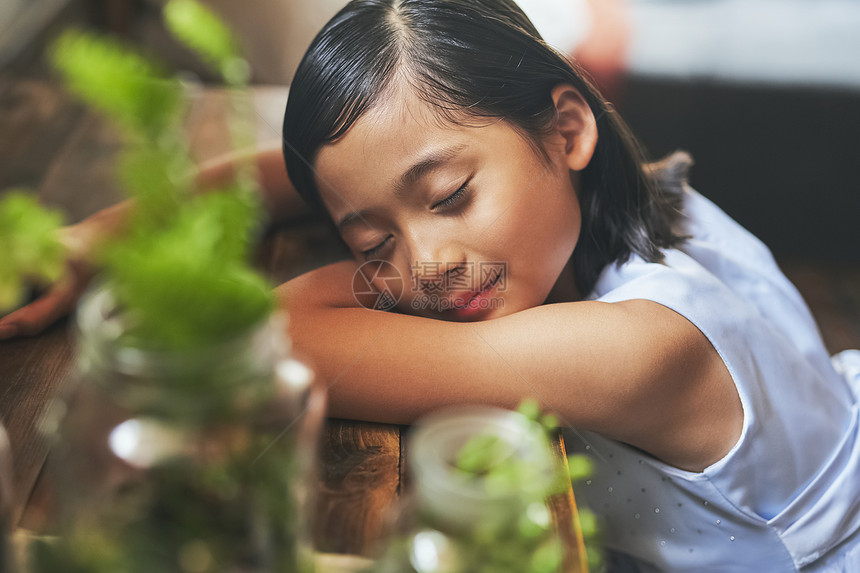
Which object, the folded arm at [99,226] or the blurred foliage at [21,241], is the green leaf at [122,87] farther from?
the folded arm at [99,226]

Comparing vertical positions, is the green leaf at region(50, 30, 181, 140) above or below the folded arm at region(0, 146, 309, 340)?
above

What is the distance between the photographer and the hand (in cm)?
55

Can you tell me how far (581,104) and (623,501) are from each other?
0.30 metres

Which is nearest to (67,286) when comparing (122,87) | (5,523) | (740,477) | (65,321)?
(65,321)

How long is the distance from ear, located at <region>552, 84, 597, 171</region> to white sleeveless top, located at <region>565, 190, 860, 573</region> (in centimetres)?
9

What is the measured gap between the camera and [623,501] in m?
0.55

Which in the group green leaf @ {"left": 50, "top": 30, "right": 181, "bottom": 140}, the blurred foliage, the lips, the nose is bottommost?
the lips

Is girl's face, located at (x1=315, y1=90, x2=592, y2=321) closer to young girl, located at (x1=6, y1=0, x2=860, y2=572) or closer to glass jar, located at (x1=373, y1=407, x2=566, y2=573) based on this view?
young girl, located at (x1=6, y1=0, x2=860, y2=572)

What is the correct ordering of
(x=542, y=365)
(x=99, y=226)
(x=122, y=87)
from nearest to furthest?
(x=122, y=87) < (x=542, y=365) < (x=99, y=226)

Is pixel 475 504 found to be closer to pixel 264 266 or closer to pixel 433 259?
pixel 433 259

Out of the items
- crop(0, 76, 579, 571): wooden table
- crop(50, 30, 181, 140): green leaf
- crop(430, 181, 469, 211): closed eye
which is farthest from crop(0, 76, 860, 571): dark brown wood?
crop(50, 30, 181, 140): green leaf

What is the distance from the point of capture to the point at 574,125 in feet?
1.78

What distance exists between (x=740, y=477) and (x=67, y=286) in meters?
0.53

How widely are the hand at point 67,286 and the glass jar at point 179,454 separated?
0.26 metres
